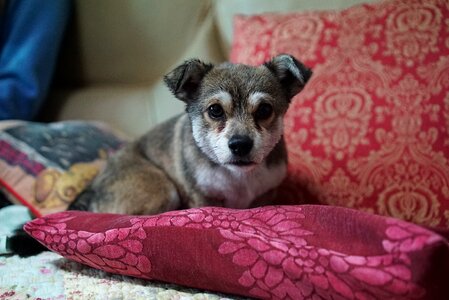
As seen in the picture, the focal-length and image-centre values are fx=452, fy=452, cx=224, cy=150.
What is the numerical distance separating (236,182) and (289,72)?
1.14 feet

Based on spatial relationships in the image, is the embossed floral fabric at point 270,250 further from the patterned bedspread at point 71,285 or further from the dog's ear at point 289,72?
the dog's ear at point 289,72

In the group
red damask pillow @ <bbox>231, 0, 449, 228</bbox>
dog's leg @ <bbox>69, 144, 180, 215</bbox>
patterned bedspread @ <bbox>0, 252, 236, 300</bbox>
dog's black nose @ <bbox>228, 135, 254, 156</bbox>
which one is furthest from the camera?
dog's leg @ <bbox>69, 144, 180, 215</bbox>

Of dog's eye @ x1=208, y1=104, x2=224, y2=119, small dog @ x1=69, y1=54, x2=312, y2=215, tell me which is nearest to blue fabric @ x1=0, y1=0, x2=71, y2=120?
small dog @ x1=69, y1=54, x2=312, y2=215

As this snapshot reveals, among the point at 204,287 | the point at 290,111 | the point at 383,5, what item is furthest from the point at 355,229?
the point at 383,5

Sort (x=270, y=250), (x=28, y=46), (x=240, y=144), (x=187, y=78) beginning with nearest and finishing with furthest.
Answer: (x=270, y=250) < (x=240, y=144) < (x=187, y=78) < (x=28, y=46)

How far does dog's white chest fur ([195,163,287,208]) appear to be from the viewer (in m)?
1.30

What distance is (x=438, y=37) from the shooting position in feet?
4.35

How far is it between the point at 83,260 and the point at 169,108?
3.38 feet

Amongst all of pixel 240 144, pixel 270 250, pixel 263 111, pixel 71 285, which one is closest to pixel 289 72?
pixel 263 111

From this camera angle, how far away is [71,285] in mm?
980

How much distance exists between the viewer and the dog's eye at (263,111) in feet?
3.97

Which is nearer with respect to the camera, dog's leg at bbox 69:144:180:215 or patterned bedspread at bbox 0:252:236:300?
patterned bedspread at bbox 0:252:236:300

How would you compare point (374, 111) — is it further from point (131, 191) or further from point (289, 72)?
point (131, 191)

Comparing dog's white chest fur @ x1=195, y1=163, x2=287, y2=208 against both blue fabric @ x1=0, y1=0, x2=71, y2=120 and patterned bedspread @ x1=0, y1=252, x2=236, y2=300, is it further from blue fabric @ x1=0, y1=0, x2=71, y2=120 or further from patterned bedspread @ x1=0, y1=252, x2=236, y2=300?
blue fabric @ x1=0, y1=0, x2=71, y2=120
